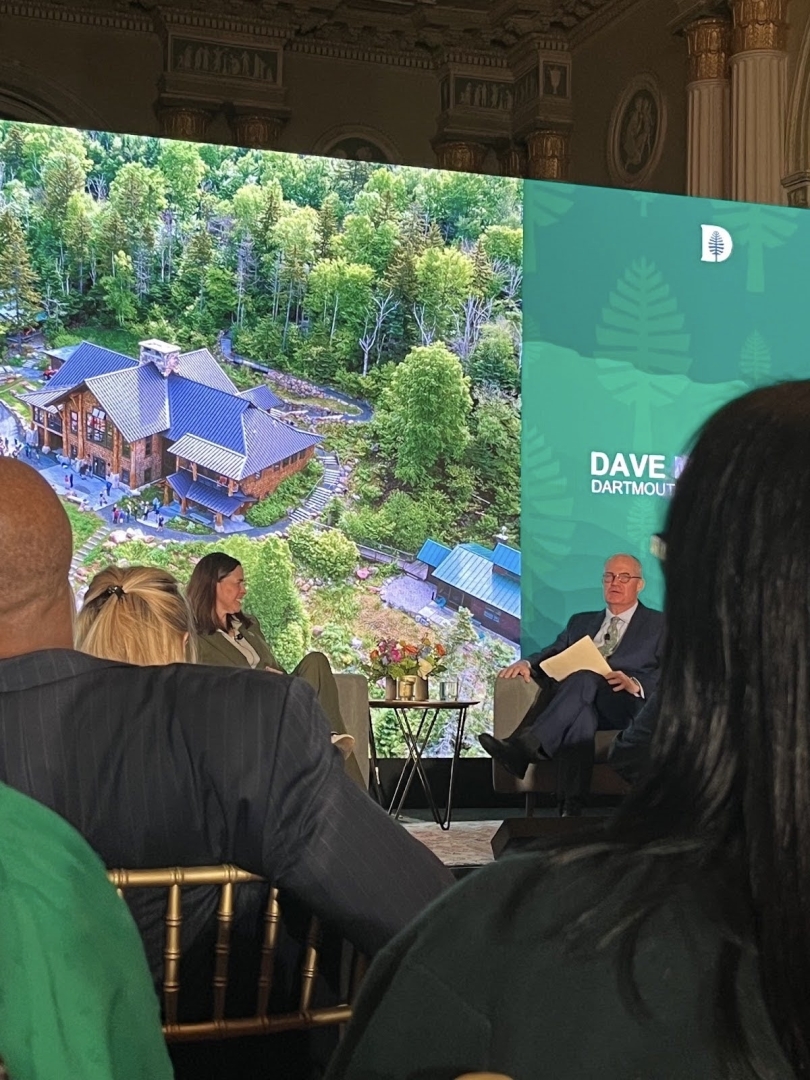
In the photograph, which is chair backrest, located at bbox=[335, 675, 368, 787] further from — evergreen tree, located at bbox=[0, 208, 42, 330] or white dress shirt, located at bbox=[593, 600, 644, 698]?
evergreen tree, located at bbox=[0, 208, 42, 330]

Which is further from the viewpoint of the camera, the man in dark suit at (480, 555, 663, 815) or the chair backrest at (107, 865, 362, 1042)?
the man in dark suit at (480, 555, 663, 815)

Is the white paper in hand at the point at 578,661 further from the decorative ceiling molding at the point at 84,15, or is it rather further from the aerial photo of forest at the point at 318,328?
the decorative ceiling molding at the point at 84,15

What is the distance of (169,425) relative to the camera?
25.0 ft

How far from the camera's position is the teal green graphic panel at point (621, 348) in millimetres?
8109

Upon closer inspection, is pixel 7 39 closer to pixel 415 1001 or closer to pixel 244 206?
pixel 244 206

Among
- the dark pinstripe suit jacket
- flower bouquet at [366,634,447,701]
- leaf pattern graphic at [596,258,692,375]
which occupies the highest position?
leaf pattern graphic at [596,258,692,375]

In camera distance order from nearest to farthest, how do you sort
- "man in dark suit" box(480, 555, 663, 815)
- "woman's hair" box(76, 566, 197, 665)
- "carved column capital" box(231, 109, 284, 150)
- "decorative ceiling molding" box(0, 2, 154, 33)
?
"woman's hair" box(76, 566, 197, 665), "man in dark suit" box(480, 555, 663, 815), "decorative ceiling molding" box(0, 2, 154, 33), "carved column capital" box(231, 109, 284, 150)

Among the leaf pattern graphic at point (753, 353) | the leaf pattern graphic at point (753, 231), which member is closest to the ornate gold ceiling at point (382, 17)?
the leaf pattern graphic at point (753, 231)

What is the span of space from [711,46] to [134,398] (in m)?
5.56

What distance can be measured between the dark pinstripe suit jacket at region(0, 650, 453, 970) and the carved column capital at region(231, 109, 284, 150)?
37.9 feet

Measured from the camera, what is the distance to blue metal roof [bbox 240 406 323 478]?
25.7 ft

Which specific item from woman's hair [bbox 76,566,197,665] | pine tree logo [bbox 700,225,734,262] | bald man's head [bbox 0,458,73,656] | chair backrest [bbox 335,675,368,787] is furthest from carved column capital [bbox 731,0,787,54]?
bald man's head [bbox 0,458,73,656]

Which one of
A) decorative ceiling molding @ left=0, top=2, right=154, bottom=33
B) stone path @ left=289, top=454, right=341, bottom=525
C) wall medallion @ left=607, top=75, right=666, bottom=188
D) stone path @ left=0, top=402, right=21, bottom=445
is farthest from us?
decorative ceiling molding @ left=0, top=2, right=154, bottom=33

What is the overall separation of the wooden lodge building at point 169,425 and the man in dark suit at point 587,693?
1.83 metres
